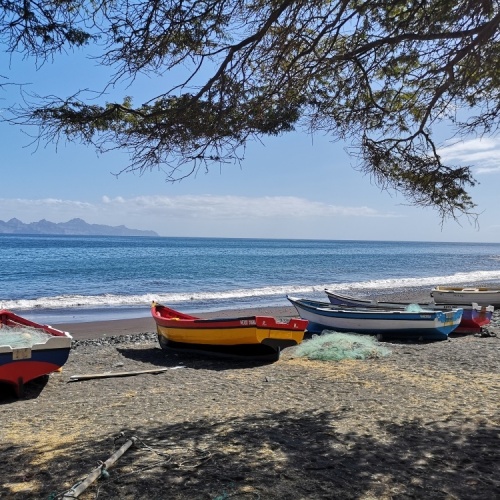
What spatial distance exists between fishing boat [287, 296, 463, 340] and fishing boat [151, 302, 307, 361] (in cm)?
312

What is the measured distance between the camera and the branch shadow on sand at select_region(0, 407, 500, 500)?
3764 mm

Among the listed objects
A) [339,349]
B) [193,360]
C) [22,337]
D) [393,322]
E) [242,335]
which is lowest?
[193,360]

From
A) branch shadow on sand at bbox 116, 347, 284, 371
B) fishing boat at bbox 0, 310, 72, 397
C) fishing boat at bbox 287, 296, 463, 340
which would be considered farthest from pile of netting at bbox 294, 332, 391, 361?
fishing boat at bbox 0, 310, 72, 397

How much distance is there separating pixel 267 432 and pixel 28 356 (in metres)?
4.21

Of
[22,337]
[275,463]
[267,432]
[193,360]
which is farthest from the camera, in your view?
[193,360]

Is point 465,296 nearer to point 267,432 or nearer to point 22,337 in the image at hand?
point 22,337

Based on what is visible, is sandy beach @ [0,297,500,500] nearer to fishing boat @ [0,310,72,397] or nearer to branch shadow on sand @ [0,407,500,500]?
branch shadow on sand @ [0,407,500,500]

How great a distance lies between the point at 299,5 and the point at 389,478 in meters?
3.98

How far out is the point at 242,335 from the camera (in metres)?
9.79

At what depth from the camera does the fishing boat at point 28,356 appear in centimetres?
742

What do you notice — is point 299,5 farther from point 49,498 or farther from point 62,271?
point 62,271

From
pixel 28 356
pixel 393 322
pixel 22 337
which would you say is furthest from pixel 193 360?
pixel 393 322

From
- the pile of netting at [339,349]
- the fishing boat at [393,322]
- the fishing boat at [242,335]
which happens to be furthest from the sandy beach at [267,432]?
the fishing boat at [393,322]

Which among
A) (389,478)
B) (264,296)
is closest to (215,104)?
(389,478)
